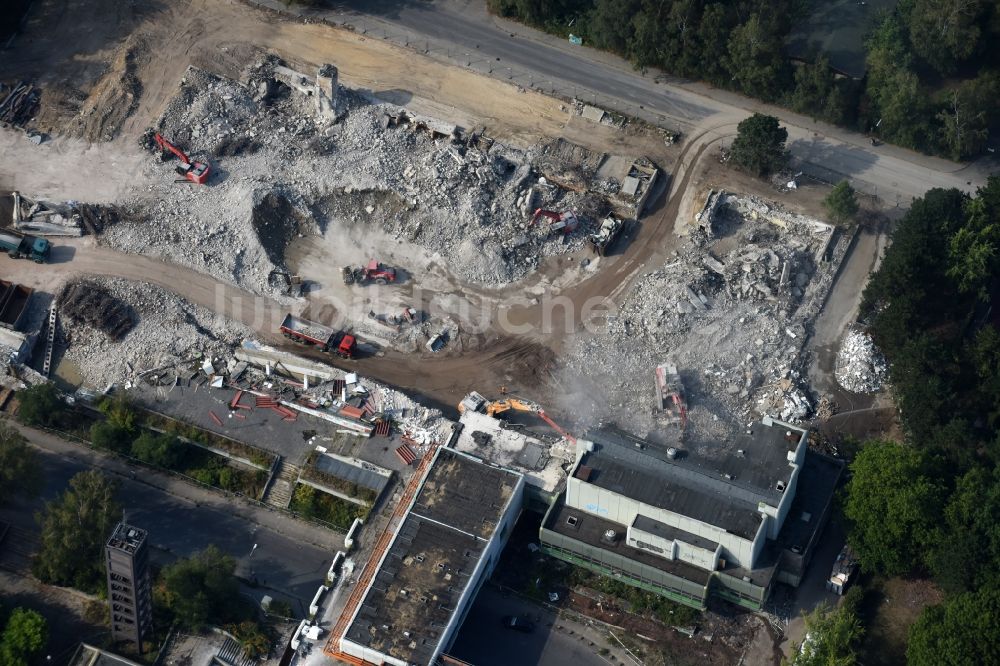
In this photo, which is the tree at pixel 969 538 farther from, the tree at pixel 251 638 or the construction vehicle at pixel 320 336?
the construction vehicle at pixel 320 336

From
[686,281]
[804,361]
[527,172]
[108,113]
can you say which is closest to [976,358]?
[804,361]

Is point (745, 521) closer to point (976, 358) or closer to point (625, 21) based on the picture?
point (976, 358)

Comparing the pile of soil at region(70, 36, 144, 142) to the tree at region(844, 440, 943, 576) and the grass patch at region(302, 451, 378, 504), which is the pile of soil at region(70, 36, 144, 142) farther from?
the tree at region(844, 440, 943, 576)

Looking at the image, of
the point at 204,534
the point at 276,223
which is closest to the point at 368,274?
the point at 276,223

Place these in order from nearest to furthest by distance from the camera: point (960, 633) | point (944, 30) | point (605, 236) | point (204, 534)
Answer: point (960, 633) < point (204, 534) < point (605, 236) < point (944, 30)

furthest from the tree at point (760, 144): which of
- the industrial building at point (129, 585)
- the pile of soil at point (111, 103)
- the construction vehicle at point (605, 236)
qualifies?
the industrial building at point (129, 585)

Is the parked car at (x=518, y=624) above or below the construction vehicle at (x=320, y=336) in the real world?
below

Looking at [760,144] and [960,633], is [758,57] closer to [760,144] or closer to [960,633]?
[760,144]
